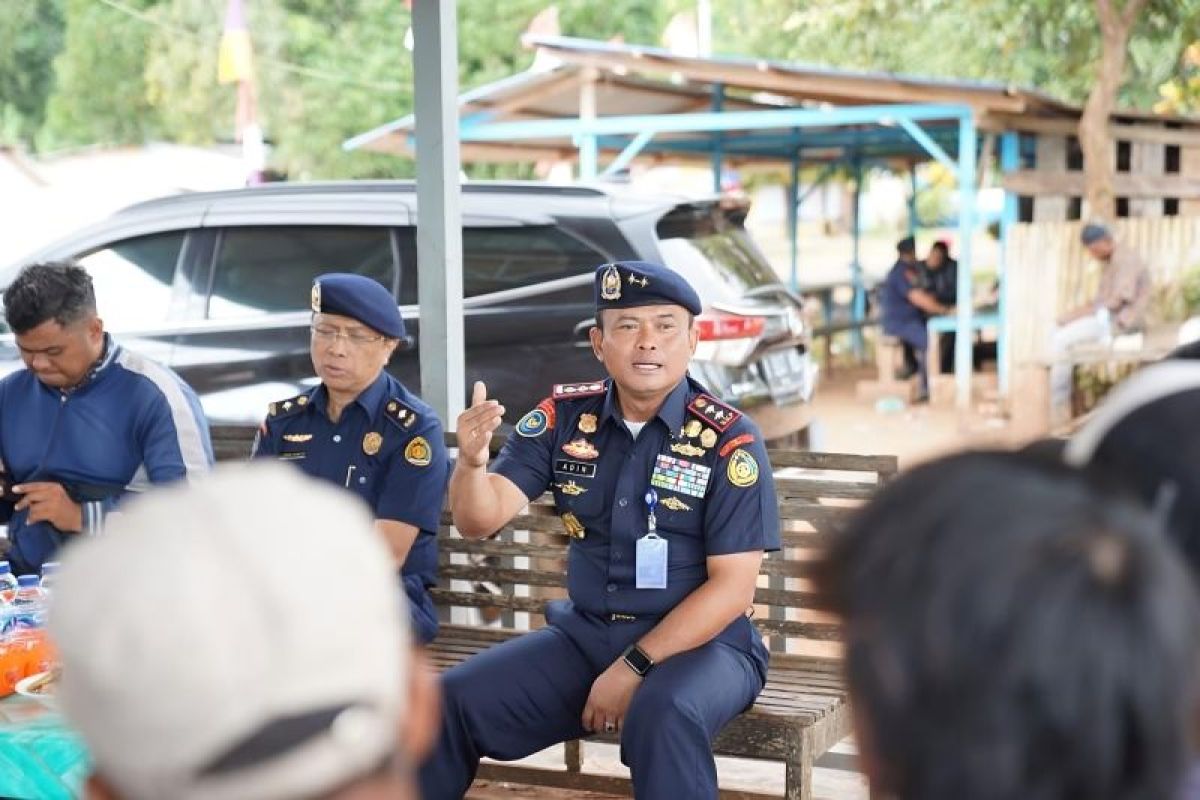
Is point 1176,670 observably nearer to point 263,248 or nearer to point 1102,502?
point 1102,502

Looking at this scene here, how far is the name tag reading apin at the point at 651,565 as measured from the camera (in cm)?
338

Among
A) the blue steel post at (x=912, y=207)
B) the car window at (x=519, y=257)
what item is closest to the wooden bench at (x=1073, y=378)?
the car window at (x=519, y=257)

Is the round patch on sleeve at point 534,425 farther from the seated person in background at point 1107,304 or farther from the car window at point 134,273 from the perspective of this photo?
the seated person in background at point 1107,304

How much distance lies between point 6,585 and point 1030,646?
2884 millimetres

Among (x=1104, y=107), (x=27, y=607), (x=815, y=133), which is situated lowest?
(x=27, y=607)

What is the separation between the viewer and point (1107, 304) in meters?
11.4

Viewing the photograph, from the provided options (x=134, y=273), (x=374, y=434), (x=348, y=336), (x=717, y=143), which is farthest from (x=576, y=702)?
(x=717, y=143)

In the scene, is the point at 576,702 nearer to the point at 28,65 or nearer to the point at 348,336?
the point at 348,336

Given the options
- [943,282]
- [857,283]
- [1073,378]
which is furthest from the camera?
[857,283]

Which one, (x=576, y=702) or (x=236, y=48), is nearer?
(x=576, y=702)

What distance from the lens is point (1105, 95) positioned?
12633 mm

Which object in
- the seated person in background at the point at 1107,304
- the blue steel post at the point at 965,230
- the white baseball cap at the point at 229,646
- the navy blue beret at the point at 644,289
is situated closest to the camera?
the white baseball cap at the point at 229,646

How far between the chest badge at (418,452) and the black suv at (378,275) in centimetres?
261

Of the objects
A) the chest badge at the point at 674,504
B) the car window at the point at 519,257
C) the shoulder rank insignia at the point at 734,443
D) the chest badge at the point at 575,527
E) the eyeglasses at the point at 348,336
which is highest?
the car window at the point at 519,257
